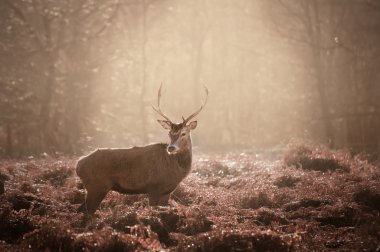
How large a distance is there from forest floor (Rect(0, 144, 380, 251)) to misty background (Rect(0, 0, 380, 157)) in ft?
30.3

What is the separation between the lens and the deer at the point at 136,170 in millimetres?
11383

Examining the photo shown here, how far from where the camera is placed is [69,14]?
108 ft

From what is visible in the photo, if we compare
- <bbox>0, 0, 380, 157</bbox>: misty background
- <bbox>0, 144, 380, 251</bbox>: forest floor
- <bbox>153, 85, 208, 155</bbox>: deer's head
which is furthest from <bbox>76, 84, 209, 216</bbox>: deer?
<bbox>0, 0, 380, 157</bbox>: misty background

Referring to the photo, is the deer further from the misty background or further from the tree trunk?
the tree trunk

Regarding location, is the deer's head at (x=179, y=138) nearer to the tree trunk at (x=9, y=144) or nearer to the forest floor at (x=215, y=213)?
the forest floor at (x=215, y=213)

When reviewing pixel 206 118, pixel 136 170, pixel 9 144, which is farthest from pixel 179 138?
pixel 206 118

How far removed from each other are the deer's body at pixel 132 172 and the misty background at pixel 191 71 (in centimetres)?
1291

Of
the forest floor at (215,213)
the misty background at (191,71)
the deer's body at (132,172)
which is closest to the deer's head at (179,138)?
the deer's body at (132,172)

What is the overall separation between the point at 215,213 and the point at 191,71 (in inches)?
1436

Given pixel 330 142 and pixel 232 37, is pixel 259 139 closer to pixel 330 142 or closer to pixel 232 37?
pixel 232 37

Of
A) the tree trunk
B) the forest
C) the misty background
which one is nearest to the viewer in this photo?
the forest

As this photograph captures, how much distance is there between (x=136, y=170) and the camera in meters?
11.7

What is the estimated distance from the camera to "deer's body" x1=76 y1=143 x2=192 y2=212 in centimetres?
1139

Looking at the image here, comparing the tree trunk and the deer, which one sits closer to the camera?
the deer
